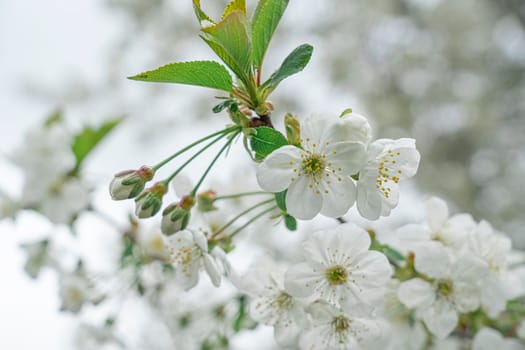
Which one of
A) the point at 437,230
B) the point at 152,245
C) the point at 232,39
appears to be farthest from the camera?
the point at 152,245

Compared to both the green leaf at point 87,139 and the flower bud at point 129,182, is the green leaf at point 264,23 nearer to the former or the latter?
the flower bud at point 129,182

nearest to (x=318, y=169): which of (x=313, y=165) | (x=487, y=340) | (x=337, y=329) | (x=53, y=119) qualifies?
(x=313, y=165)

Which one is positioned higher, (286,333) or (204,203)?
(204,203)

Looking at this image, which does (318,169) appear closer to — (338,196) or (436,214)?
(338,196)

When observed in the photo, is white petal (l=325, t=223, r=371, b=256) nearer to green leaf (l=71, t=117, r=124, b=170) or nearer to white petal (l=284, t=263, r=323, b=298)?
white petal (l=284, t=263, r=323, b=298)

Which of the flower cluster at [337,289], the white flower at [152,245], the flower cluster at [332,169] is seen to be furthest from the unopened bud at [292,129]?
the white flower at [152,245]

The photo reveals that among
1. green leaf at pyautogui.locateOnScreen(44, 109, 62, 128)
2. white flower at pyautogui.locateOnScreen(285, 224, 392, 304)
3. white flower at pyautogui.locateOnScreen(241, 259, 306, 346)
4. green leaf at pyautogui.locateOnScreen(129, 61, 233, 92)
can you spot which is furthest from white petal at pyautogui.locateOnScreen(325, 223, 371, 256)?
green leaf at pyautogui.locateOnScreen(44, 109, 62, 128)
